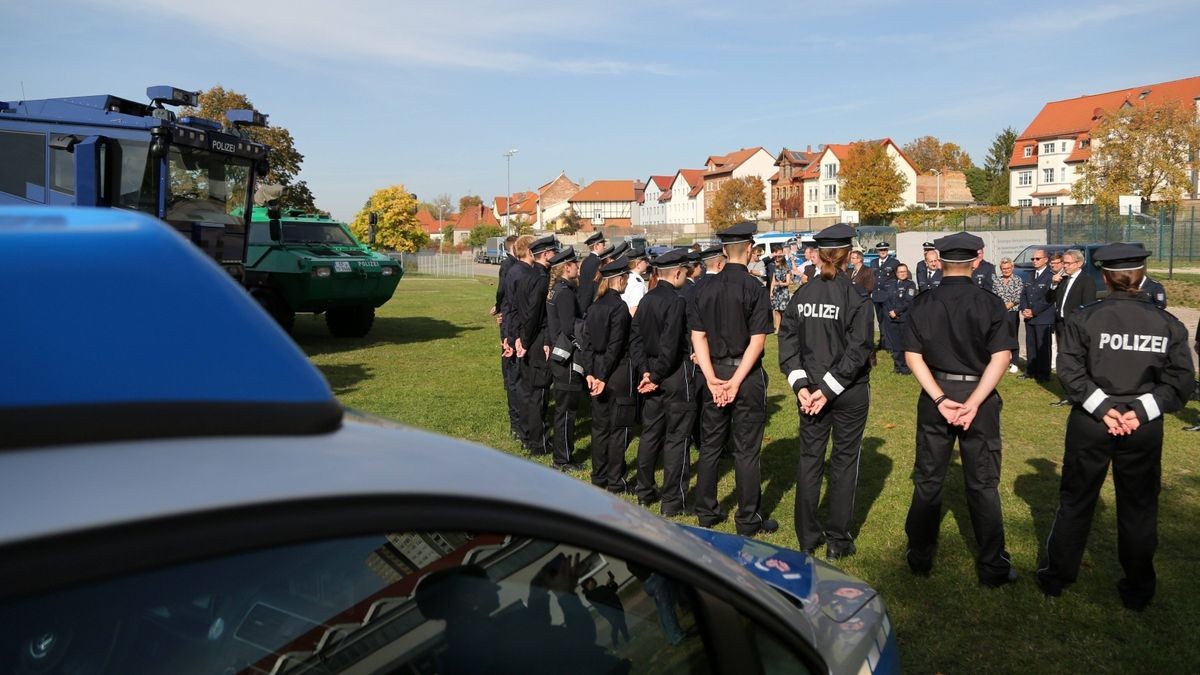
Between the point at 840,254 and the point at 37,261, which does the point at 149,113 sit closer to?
the point at 840,254

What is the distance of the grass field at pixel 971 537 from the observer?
4574mm

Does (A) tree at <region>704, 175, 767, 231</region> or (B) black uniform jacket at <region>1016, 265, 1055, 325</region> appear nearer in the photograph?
(B) black uniform jacket at <region>1016, 265, 1055, 325</region>

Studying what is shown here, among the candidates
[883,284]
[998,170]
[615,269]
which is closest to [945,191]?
[998,170]

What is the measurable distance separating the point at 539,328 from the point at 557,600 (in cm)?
697

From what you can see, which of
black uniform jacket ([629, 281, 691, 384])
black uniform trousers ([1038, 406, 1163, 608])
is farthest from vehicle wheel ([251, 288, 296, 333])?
black uniform trousers ([1038, 406, 1163, 608])

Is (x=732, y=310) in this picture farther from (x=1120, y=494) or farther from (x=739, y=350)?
(x=1120, y=494)

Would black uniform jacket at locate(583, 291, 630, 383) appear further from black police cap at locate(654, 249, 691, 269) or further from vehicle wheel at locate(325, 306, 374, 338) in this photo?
vehicle wheel at locate(325, 306, 374, 338)

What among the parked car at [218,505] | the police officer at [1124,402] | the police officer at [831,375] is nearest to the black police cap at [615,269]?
the police officer at [831,375]

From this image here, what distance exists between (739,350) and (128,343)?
5.37 meters

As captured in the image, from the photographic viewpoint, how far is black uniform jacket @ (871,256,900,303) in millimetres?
14633

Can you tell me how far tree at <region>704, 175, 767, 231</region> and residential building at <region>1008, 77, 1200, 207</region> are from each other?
2445 centimetres

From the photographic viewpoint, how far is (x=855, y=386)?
5.66 meters

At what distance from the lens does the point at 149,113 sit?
41.3 feet

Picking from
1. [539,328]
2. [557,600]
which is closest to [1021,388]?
[539,328]
